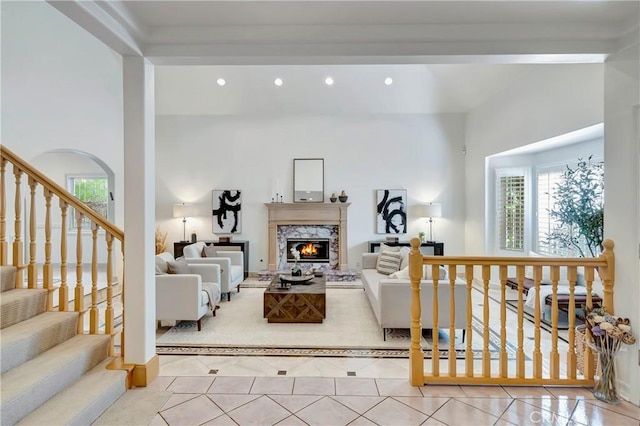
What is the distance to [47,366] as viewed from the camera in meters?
2.09

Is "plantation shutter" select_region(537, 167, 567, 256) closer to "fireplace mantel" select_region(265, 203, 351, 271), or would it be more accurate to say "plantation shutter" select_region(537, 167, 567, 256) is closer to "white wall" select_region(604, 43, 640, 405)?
"white wall" select_region(604, 43, 640, 405)

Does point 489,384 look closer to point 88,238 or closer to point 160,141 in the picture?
point 160,141

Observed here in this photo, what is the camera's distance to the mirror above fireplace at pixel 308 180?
22.7 ft

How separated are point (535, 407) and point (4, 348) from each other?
136 inches

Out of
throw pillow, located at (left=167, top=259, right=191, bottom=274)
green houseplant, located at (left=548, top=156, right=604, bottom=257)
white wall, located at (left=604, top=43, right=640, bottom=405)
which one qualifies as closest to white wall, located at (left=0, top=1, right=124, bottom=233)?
throw pillow, located at (left=167, top=259, right=191, bottom=274)

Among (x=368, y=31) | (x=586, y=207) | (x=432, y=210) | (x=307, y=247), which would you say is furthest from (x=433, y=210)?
(x=368, y=31)

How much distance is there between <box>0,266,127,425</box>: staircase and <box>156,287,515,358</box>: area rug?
0.93 metres

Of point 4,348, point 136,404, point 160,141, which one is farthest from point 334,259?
point 4,348

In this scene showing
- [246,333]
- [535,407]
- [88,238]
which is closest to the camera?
[535,407]

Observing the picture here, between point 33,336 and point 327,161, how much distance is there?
18.2ft

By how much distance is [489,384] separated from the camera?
2.51 meters

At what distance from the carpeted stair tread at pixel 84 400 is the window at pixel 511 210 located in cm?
591

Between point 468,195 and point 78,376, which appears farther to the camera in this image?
point 468,195

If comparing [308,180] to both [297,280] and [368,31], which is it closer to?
[297,280]
